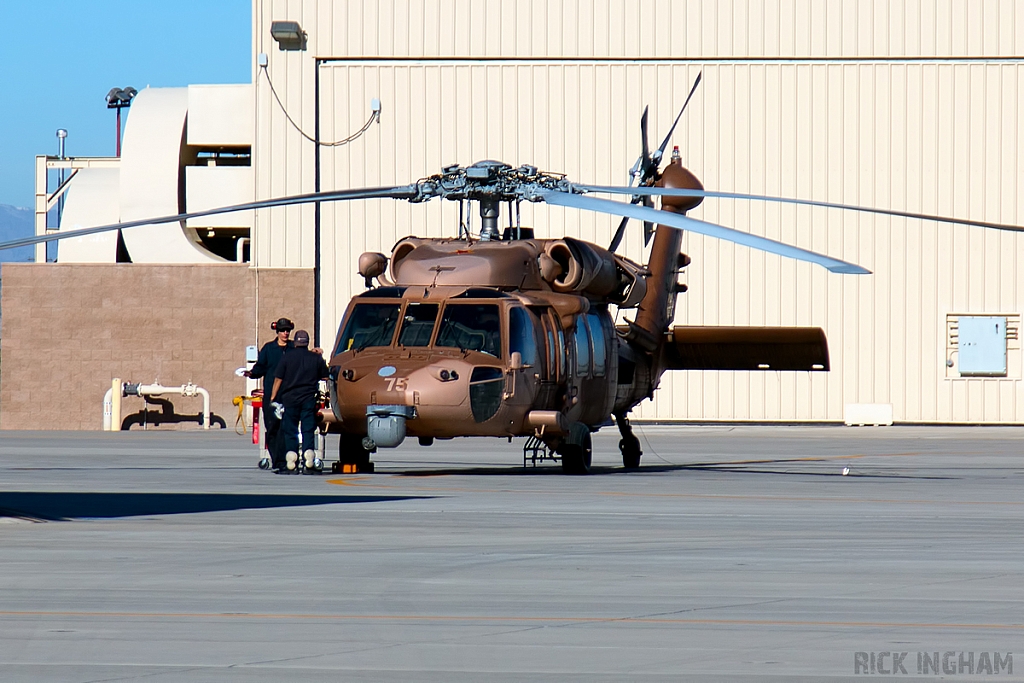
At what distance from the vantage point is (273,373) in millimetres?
17734

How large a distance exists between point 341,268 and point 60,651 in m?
31.0

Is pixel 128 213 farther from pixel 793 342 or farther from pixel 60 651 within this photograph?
pixel 60 651

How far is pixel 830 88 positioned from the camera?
119 feet

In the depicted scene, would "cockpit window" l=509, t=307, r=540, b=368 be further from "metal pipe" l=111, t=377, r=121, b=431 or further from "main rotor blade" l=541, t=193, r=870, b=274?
"metal pipe" l=111, t=377, r=121, b=431

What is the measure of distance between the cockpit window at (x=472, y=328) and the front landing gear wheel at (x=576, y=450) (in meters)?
1.70

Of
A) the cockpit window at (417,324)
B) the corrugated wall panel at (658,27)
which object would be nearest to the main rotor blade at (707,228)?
the cockpit window at (417,324)

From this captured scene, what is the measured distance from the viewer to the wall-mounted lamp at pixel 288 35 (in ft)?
119

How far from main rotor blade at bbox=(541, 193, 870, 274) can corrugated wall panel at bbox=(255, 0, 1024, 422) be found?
2058cm

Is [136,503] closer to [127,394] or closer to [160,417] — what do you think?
[127,394]

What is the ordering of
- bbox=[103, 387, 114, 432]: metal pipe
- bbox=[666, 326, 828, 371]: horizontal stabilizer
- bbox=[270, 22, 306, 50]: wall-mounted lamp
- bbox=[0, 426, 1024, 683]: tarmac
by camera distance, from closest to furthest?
bbox=[0, 426, 1024, 683]: tarmac, bbox=[666, 326, 828, 371]: horizontal stabilizer, bbox=[103, 387, 114, 432]: metal pipe, bbox=[270, 22, 306, 50]: wall-mounted lamp

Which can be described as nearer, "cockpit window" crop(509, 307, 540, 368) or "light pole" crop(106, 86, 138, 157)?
"cockpit window" crop(509, 307, 540, 368)

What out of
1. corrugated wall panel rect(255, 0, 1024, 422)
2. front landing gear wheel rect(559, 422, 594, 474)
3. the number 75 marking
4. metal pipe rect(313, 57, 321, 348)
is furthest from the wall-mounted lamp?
the number 75 marking

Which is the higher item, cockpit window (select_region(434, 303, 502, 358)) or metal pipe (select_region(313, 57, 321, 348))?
metal pipe (select_region(313, 57, 321, 348))

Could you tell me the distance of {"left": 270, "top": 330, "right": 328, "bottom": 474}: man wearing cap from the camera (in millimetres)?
17328
